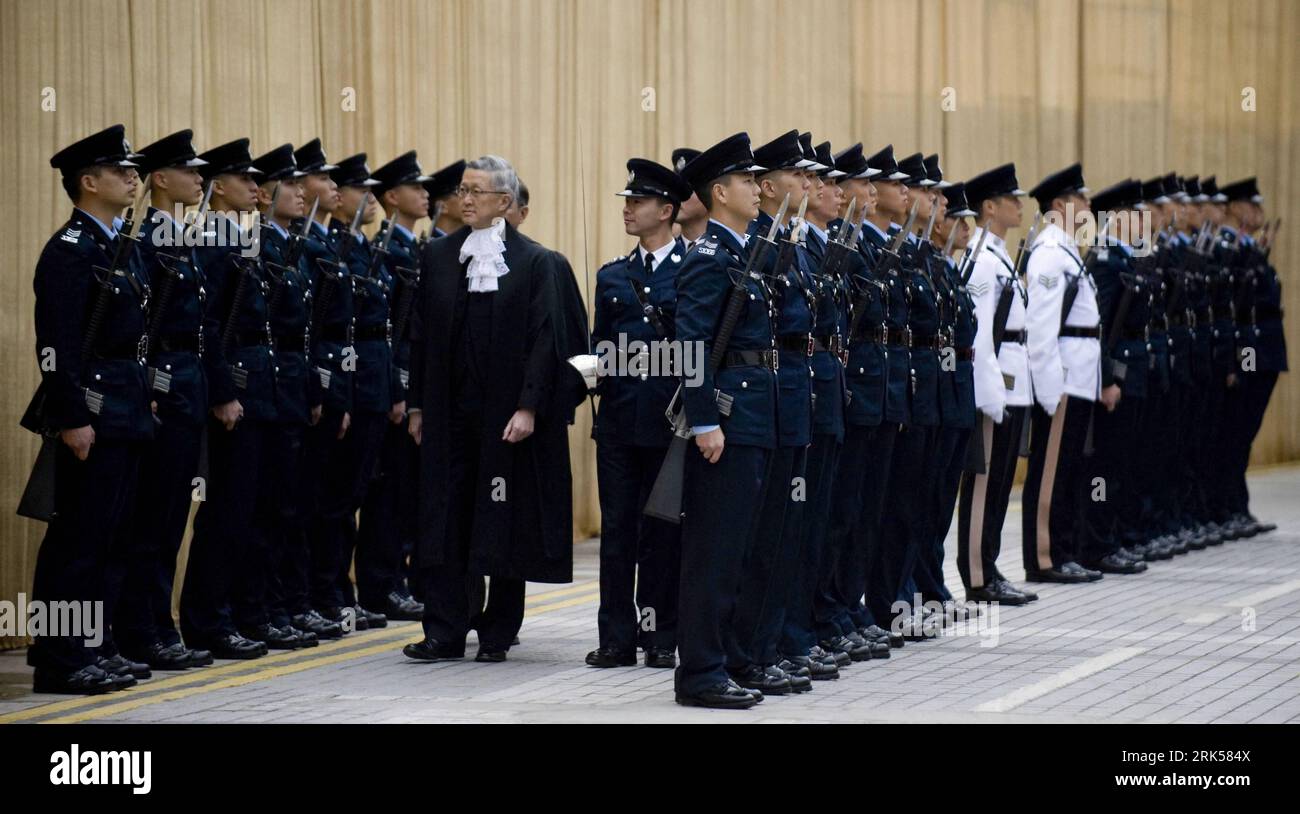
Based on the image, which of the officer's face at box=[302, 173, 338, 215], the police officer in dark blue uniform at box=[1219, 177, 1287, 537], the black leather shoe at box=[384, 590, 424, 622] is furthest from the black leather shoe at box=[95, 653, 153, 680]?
the police officer in dark blue uniform at box=[1219, 177, 1287, 537]

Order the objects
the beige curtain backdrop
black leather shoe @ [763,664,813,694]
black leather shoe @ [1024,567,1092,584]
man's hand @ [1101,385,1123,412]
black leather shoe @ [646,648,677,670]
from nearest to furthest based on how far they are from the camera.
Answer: black leather shoe @ [763,664,813,694] → black leather shoe @ [646,648,677,670] → the beige curtain backdrop → black leather shoe @ [1024,567,1092,584] → man's hand @ [1101,385,1123,412]

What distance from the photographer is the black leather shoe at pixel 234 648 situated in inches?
348

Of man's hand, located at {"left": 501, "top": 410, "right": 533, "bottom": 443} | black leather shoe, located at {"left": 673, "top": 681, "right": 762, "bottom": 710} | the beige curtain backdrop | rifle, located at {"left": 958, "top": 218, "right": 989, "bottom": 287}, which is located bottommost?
black leather shoe, located at {"left": 673, "top": 681, "right": 762, "bottom": 710}

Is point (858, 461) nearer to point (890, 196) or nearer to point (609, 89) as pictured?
point (890, 196)

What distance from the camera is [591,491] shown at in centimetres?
1409

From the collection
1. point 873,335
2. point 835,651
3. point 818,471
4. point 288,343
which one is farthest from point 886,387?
point 288,343

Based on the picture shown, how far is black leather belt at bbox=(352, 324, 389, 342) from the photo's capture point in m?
9.96

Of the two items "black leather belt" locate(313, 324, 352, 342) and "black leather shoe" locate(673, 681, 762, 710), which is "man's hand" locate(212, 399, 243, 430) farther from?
"black leather shoe" locate(673, 681, 762, 710)

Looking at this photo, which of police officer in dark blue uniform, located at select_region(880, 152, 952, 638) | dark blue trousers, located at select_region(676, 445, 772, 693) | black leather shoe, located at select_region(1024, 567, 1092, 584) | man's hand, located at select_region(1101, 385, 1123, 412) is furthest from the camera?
man's hand, located at select_region(1101, 385, 1123, 412)

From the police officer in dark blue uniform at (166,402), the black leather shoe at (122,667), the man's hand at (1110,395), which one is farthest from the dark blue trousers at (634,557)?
the man's hand at (1110,395)

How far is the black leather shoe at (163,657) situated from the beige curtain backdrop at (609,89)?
49.9 inches

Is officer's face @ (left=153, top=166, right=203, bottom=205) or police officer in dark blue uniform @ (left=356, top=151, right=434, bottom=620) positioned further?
police officer in dark blue uniform @ (left=356, top=151, right=434, bottom=620)
